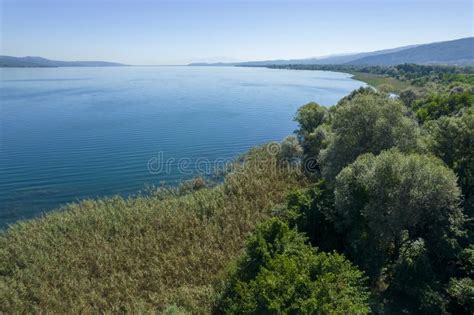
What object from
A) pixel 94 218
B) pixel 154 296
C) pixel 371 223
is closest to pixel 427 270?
pixel 371 223

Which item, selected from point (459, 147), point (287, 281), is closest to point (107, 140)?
point (287, 281)

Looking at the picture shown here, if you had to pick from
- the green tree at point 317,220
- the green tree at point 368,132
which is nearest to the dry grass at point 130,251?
the green tree at point 317,220

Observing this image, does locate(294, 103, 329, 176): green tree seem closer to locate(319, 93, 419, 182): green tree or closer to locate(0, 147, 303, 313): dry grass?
locate(0, 147, 303, 313): dry grass

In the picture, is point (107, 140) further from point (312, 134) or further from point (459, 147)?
point (459, 147)

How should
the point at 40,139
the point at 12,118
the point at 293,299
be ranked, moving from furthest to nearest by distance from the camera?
the point at 12,118 < the point at 40,139 < the point at 293,299

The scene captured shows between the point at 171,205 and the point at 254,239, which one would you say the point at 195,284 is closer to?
the point at 254,239

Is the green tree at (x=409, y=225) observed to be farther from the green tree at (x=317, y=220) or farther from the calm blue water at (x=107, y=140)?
the calm blue water at (x=107, y=140)

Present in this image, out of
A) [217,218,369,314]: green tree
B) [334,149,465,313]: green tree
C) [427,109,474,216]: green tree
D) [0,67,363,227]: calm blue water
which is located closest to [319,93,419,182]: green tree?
[427,109,474,216]: green tree
